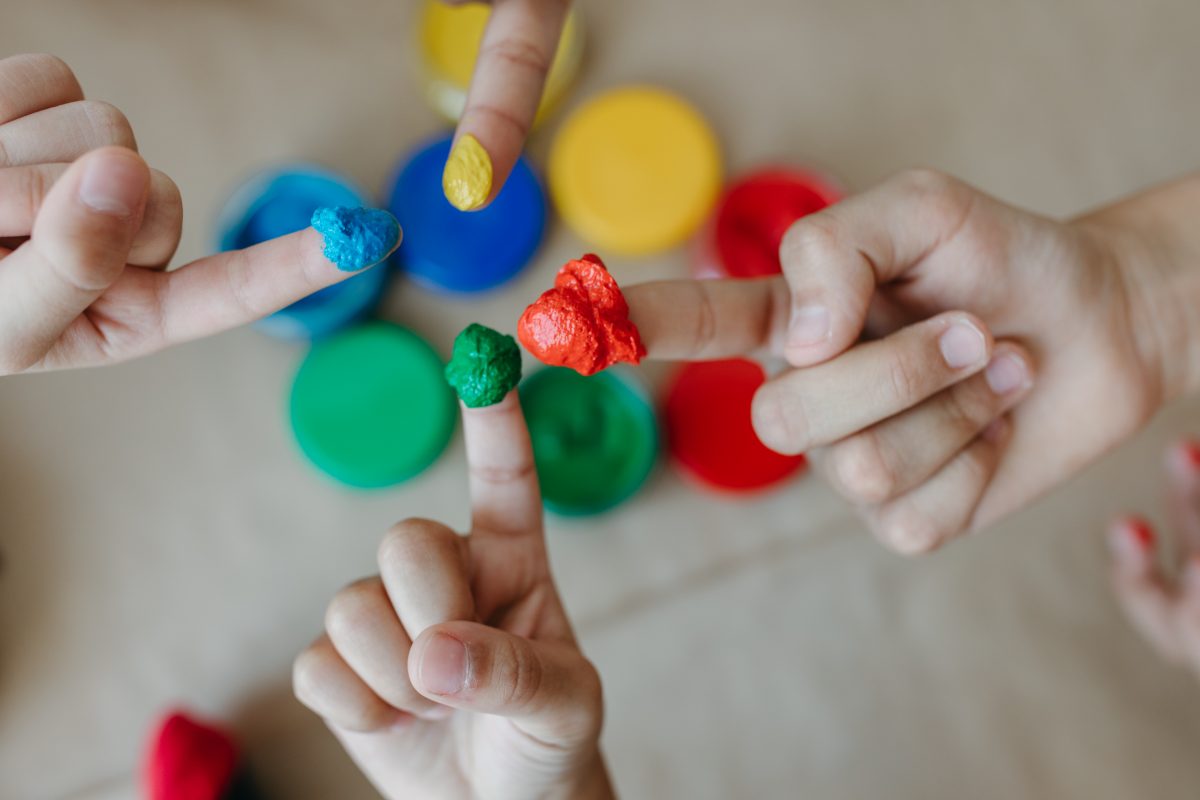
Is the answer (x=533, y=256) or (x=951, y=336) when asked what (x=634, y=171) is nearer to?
(x=533, y=256)

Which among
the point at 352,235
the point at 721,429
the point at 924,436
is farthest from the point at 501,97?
the point at 721,429

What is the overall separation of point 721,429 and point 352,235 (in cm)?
71

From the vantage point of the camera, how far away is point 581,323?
0.61m

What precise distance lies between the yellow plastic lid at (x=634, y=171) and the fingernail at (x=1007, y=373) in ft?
1.68

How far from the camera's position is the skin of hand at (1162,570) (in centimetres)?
114

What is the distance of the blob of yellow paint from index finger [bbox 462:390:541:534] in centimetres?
64

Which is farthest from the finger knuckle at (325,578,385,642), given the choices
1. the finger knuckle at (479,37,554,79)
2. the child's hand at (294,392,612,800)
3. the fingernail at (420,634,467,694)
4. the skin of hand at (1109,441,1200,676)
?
the skin of hand at (1109,441,1200,676)

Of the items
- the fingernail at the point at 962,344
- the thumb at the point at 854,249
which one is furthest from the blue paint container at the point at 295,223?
the fingernail at the point at 962,344

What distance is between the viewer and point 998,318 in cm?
83

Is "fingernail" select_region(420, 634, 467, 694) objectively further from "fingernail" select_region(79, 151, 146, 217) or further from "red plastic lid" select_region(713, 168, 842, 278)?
"red plastic lid" select_region(713, 168, 842, 278)

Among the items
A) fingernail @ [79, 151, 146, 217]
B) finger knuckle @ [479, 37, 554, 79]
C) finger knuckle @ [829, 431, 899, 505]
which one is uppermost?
finger knuckle @ [479, 37, 554, 79]

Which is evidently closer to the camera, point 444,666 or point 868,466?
point 444,666

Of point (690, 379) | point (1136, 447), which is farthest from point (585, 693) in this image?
point (1136, 447)

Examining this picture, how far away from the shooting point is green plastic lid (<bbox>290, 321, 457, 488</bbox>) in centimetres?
111
